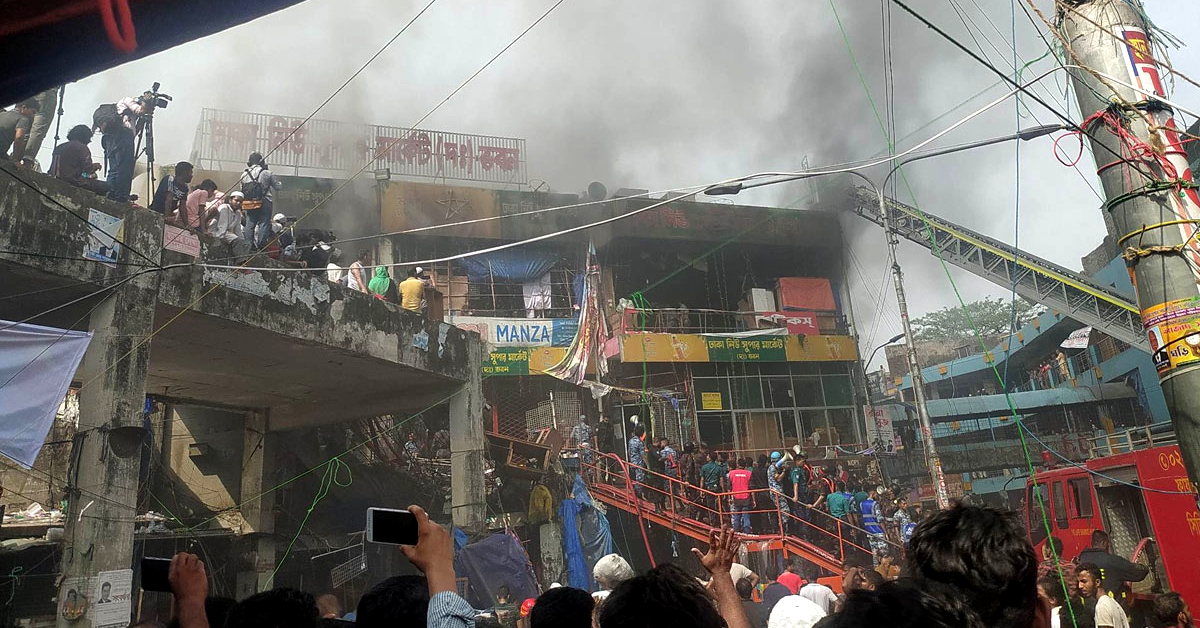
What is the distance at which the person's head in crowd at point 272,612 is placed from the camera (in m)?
2.01

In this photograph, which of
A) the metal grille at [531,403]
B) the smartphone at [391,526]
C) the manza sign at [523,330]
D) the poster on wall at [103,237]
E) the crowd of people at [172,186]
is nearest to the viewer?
the smartphone at [391,526]

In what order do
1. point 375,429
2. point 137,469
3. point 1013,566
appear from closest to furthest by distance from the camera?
point 1013,566 < point 137,469 < point 375,429

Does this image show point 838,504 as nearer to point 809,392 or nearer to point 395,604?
point 809,392

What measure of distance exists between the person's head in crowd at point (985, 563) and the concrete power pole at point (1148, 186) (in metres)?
3.64

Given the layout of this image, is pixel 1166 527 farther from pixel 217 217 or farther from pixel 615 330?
pixel 615 330

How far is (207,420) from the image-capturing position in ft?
43.6

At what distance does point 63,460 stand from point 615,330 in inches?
563

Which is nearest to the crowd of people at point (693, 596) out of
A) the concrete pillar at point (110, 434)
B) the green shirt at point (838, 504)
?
the concrete pillar at point (110, 434)

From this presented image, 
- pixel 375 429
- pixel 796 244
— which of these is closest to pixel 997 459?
pixel 796 244

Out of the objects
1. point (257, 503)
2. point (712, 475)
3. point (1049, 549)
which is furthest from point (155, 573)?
point (712, 475)

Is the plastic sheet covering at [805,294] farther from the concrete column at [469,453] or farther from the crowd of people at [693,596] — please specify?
the crowd of people at [693,596]

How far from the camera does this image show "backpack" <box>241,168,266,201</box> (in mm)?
10875

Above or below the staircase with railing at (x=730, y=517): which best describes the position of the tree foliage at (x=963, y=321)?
above

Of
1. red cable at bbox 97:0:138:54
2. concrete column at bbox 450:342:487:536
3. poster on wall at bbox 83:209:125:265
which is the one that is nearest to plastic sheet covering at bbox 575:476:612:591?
concrete column at bbox 450:342:487:536
